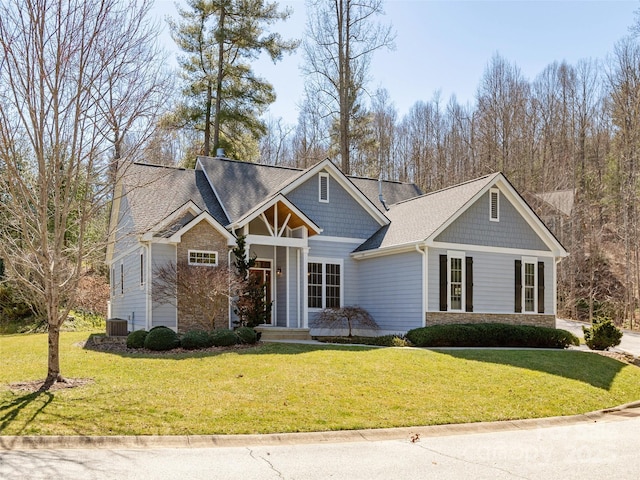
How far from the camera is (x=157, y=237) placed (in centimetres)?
1895

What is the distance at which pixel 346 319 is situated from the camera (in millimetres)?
22328

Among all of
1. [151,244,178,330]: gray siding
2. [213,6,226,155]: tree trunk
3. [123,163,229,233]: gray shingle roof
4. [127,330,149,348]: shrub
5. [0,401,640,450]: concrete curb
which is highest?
[213,6,226,155]: tree trunk

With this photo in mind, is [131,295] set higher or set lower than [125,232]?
lower

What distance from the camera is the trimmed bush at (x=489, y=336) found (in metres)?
18.7

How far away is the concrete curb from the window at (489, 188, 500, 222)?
11975mm

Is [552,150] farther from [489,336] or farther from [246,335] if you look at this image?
[246,335]

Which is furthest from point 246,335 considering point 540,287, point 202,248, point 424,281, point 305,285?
point 540,287

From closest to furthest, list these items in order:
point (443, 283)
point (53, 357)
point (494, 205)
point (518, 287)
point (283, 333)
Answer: point (53, 357) < point (283, 333) < point (443, 283) < point (494, 205) < point (518, 287)

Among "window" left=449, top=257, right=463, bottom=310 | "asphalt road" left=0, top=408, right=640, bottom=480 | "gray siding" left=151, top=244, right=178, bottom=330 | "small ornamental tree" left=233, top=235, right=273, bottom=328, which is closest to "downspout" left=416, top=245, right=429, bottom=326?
"window" left=449, top=257, right=463, bottom=310

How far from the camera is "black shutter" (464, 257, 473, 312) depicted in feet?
69.1

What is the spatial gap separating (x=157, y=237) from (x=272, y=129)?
32186mm

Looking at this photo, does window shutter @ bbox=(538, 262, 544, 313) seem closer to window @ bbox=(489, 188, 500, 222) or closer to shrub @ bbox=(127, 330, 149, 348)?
window @ bbox=(489, 188, 500, 222)

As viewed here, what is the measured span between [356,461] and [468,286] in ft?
46.6

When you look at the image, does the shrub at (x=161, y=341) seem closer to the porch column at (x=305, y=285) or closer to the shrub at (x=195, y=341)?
the shrub at (x=195, y=341)
